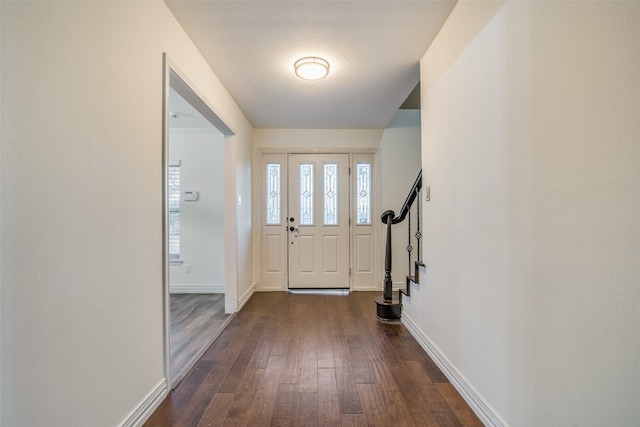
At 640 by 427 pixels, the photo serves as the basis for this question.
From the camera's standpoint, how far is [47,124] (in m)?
1.00

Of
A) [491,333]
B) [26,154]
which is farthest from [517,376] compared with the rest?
[26,154]

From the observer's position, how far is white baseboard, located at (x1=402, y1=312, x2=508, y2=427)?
56.4 inches

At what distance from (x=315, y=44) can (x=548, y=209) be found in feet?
6.24

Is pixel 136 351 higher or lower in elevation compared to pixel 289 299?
higher

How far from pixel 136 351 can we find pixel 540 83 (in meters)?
2.18

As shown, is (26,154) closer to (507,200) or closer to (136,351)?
(136,351)

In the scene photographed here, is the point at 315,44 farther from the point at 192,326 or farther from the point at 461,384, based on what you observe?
the point at 192,326

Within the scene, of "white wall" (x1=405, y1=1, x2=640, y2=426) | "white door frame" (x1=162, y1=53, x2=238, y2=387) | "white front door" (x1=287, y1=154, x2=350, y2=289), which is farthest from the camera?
"white front door" (x1=287, y1=154, x2=350, y2=289)

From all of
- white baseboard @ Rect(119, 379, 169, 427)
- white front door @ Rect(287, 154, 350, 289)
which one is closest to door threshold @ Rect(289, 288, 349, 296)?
white front door @ Rect(287, 154, 350, 289)

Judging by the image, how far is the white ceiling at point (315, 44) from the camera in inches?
71.9

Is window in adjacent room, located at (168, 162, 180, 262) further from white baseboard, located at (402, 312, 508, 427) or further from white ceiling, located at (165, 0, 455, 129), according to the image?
white baseboard, located at (402, 312, 508, 427)

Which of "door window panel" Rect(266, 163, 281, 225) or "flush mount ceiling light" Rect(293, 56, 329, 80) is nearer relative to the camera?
"flush mount ceiling light" Rect(293, 56, 329, 80)

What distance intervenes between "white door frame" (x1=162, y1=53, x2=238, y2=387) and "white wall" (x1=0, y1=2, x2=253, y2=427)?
0.05 m

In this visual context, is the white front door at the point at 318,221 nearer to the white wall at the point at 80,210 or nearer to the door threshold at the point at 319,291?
the door threshold at the point at 319,291
